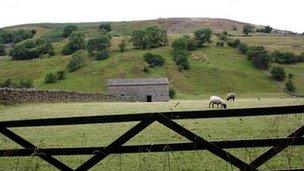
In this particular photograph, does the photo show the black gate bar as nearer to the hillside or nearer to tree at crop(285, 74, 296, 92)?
the hillside

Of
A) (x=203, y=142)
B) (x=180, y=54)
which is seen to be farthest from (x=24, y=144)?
(x=180, y=54)

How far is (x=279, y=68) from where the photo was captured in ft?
545

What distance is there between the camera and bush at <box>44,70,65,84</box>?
160 m

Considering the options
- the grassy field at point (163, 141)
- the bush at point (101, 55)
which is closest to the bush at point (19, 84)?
the bush at point (101, 55)

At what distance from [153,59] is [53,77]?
120 feet

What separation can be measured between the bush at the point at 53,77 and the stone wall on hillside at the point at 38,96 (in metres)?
89.3

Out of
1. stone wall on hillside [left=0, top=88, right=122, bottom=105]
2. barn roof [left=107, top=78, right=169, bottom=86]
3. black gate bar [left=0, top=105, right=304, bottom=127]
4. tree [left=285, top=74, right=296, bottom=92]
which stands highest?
black gate bar [left=0, top=105, right=304, bottom=127]

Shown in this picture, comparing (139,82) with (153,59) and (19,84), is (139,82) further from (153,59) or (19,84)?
(153,59)

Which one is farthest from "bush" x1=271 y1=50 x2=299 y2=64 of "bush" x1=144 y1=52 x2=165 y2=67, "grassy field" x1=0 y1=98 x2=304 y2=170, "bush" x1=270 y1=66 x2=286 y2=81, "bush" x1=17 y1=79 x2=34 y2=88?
"grassy field" x1=0 y1=98 x2=304 y2=170

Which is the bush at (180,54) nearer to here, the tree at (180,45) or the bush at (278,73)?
the tree at (180,45)

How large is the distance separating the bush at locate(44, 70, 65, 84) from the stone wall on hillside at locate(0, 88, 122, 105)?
89.3m

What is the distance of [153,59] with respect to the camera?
174625mm

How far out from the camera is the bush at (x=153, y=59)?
175m

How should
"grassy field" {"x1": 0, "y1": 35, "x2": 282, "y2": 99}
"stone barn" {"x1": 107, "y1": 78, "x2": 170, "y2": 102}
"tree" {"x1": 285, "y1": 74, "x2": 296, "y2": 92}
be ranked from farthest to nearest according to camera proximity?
"grassy field" {"x1": 0, "y1": 35, "x2": 282, "y2": 99} → "tree" {"x1": 285, "y1": 74, "x2": 296, "y2": 92} → "stone barn" {"x1": 107, "y1": 78, "x2": 170, "y2": 102}
